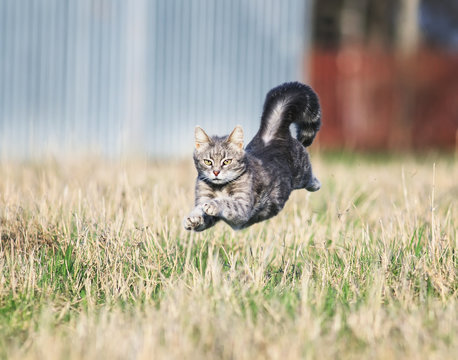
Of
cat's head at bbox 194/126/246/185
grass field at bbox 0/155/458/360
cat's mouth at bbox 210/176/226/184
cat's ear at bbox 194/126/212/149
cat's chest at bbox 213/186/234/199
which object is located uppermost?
cat's ear at bbox 194/126/212/149

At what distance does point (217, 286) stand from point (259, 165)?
62 cm

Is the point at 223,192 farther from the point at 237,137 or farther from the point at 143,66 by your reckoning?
the point at 143,66

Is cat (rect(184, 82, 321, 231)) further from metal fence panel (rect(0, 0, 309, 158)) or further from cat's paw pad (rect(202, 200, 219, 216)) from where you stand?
metal fence panel (rect(0, 0, 309, 158))

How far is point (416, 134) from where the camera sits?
51.9ft

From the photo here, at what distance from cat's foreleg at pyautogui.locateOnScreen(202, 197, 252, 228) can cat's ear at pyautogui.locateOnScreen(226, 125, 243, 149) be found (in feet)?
0.85

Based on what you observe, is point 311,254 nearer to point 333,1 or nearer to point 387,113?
point 387,113

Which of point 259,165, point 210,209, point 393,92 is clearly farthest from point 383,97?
point 210,209

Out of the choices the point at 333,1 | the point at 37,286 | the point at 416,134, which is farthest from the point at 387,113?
the point at 37,286

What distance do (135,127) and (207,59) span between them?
162 cm

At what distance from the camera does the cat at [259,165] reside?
2.71 meters

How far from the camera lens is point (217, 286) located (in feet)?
8.96

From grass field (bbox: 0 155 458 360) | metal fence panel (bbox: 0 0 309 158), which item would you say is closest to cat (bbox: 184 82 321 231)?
grass field (bbox: 0 155 458 360)

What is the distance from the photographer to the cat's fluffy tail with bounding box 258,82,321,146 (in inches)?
126

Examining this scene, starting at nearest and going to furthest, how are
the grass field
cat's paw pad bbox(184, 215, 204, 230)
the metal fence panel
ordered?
1. the grass field
2. cat's paw pad bbox(184, 215, 204, 230)
3. the metal fence panel
